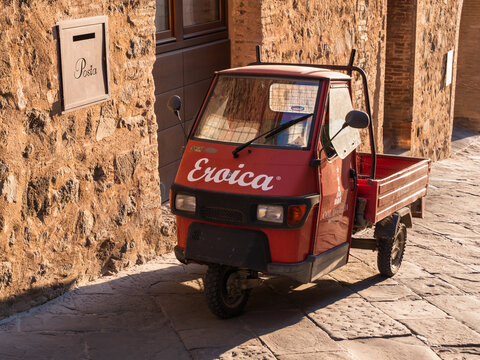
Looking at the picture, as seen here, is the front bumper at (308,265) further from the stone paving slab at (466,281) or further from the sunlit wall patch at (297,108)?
the stone paving slab at (466,281)

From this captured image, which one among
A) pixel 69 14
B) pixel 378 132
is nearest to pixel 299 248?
pixel 69 14

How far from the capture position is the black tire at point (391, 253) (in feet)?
24.7

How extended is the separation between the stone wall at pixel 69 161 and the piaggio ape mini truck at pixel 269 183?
2.54 feet

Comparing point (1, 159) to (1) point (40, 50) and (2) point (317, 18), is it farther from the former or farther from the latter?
(2) point (317, 18)

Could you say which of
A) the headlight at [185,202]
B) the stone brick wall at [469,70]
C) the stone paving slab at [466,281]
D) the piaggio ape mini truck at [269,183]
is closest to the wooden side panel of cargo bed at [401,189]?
the piaggio ape mini truck at [269,183]

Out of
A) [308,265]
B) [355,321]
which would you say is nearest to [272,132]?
[308,265]

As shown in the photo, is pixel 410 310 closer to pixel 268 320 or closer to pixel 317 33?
pixel 268 320

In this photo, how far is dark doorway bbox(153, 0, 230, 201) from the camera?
847cm

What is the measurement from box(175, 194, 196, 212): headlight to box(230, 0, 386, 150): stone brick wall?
3774 mm

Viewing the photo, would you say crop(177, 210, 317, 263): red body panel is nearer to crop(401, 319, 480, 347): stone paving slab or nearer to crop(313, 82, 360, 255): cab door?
crop(313, 82, 360, 255): cab door

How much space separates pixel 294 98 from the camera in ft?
21.3

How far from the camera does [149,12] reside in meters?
7.45

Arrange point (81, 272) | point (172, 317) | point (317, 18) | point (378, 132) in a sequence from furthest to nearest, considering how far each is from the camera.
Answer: point (378, 132)
point (317, 18)
point (81, 272)
point (172, 317)

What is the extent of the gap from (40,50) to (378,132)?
8.28 meters
